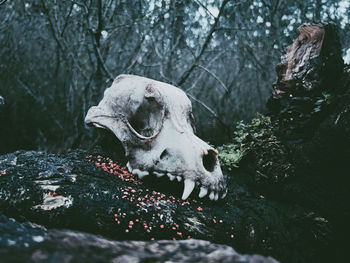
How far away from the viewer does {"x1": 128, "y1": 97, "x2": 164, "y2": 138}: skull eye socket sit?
3238mm

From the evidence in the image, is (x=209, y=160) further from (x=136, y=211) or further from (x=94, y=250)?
(x=94, y=250)

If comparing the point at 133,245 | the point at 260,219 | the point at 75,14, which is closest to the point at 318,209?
the point at 260,219

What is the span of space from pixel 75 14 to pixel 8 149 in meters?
3.57

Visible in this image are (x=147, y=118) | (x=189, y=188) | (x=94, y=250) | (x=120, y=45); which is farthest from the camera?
(x=120, y=45)

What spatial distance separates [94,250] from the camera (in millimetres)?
1090

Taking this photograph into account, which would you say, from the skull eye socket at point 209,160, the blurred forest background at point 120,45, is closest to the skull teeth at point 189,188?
the skull eye socket at point 209,160

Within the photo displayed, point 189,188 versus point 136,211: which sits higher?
point 189,188

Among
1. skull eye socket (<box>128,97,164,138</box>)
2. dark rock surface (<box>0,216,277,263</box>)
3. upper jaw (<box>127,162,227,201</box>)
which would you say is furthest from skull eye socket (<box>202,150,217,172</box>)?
dark rock surface (<box>0,216,277,263</box>)

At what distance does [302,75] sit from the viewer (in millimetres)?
3791

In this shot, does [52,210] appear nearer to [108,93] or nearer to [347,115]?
[108,93]

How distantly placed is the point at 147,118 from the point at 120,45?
4.67 m

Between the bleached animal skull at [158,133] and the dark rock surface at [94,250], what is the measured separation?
138 cm

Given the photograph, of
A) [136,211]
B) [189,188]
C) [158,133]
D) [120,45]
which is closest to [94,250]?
[136,211]

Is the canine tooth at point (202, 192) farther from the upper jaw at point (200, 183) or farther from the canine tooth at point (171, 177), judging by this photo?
the canine tooth at point (171, 177)
